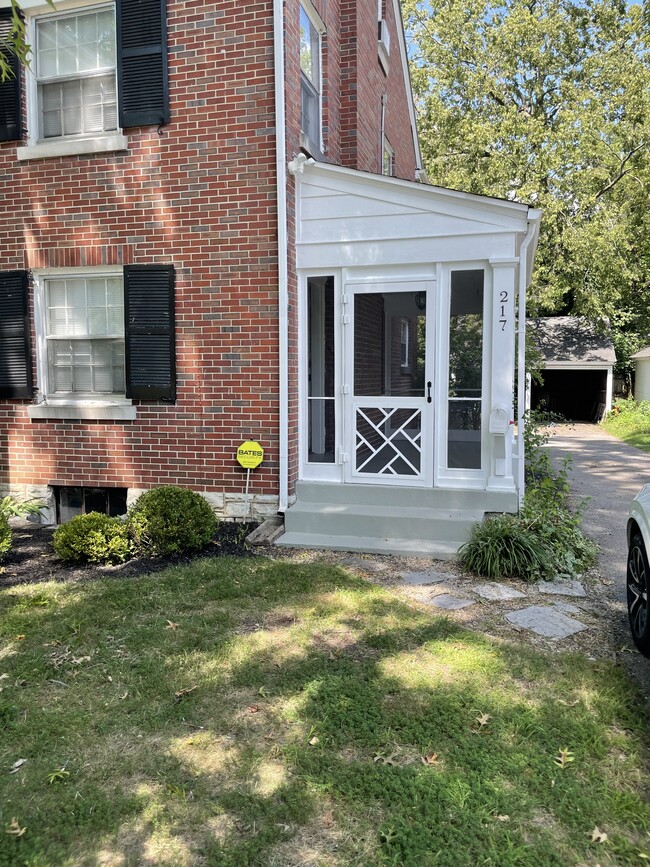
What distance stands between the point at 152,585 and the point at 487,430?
3498 mm

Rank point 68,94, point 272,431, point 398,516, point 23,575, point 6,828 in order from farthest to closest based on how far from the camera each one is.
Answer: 1. point 68,94
2. point 272,431
3. point 398,516
4. point 23,575
5. point 6,828

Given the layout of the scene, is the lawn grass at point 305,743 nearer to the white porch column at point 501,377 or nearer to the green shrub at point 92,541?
the green shrub at point 92,541

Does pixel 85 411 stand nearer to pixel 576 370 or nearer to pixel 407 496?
pixel 407 496

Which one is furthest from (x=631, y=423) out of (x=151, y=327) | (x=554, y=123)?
(x=151, y=327)

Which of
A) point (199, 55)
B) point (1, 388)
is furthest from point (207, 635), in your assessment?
point (199, 55)

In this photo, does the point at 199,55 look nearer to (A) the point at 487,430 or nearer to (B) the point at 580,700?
(A) the point at 487,430

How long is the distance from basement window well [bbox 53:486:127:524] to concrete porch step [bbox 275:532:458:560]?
2.25m

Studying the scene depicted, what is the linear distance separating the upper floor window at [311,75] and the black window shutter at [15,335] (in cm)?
369

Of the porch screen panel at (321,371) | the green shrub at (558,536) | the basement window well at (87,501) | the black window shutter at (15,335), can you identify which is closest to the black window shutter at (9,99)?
the black window shutter at (15,335)

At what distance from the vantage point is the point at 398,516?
20.2 ft

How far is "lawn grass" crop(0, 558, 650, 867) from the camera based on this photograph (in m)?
2.38

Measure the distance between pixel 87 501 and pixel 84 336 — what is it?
1919mm

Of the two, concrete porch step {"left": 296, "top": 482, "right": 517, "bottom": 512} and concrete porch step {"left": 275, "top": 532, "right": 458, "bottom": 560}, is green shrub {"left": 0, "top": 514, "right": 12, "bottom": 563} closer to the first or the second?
concrete porch step {"left": 275, "top": 532, "right": 458, "bottom": 560}

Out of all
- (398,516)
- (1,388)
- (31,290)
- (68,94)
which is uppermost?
(68,94)
